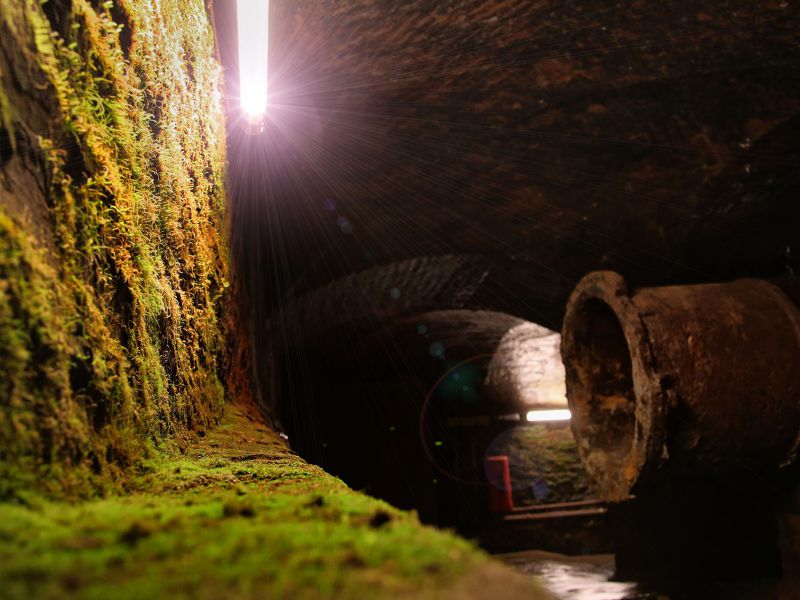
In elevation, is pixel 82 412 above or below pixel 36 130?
below

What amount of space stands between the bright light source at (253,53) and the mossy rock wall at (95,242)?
0.48m

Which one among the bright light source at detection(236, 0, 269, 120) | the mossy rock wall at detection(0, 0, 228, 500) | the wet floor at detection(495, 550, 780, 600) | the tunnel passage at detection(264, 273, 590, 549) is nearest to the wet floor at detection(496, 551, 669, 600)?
the wet floor at detection(495, 550, 780, 600)

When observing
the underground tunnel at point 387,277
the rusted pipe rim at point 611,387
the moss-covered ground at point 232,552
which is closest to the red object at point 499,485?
the underground tunnel at point 387,277

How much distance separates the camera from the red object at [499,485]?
309 inches

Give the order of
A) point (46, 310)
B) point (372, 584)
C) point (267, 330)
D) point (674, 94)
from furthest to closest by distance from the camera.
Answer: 1. point (267, 330)
2. point (674, 94)
3. point (46, 310)
4. point (372, 584)

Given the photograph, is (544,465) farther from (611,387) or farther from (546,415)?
(611,387)

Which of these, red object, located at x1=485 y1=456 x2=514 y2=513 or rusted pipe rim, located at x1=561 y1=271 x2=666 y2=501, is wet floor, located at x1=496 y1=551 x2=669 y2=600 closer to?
red object, located at x1=485 y1=456 x2=514 y2=513

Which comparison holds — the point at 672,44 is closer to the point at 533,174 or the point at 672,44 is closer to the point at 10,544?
the point at 533,174

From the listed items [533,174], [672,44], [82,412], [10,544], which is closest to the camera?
[10,544]

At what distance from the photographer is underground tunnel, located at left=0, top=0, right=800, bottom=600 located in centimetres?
125

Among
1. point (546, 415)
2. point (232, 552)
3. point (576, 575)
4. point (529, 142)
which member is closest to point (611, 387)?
point (529, 142)

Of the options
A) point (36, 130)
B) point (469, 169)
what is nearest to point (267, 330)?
point (469, 169)

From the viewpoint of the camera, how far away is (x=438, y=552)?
3.22 ft

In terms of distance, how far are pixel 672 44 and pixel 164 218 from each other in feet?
10.8
